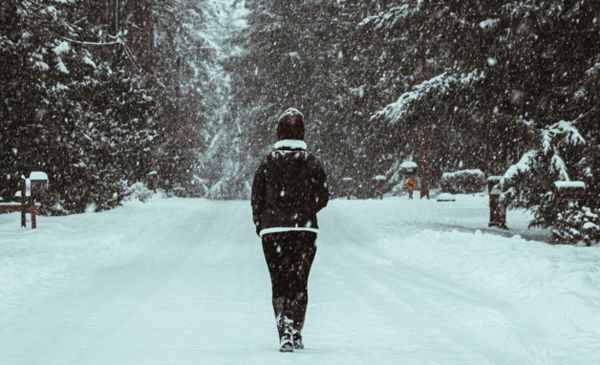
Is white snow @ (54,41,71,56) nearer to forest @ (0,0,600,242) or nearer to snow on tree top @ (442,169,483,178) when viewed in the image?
forest @ (0,0,600,242)

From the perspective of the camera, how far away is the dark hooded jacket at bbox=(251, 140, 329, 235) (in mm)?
5355

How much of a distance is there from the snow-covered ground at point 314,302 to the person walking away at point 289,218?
0.42 metres

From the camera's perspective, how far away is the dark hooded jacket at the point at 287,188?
17.6ft

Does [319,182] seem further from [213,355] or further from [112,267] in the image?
[112,267]

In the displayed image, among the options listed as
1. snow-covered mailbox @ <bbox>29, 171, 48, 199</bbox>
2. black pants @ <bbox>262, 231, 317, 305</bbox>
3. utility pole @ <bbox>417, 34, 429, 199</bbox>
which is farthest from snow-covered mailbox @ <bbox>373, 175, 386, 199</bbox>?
black pants @ <bbox>262, 231, 317, 305</bbox>

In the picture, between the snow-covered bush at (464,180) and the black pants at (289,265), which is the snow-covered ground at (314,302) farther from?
the snow-covered bush at (464,180)

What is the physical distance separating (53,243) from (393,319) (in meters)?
8.72

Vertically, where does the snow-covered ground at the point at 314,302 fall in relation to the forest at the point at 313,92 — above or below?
below

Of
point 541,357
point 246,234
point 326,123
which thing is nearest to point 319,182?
point 541,357

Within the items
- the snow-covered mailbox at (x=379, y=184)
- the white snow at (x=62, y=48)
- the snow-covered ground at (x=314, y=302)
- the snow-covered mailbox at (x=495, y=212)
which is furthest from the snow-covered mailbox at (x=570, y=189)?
the snow-covered mailbox at (x=379, y=184)

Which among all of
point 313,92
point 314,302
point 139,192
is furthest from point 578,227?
point 313,92

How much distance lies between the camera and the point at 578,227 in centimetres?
1258

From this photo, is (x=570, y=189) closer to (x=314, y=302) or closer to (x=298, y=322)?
(x=314, y=302)

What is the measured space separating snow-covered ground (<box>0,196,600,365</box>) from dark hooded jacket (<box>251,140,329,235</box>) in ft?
3.77
